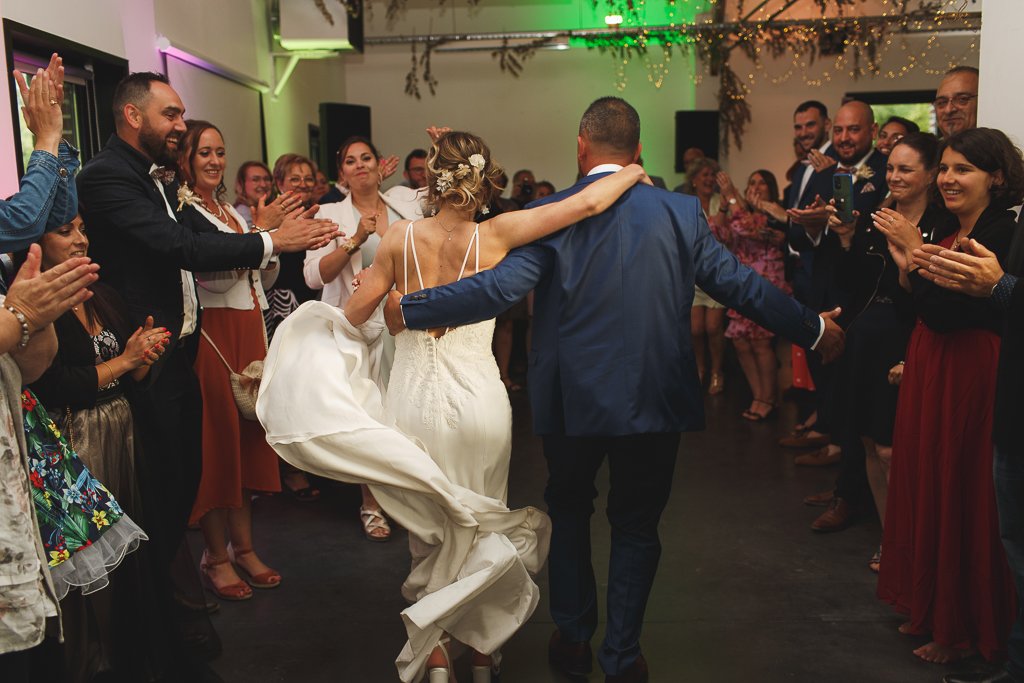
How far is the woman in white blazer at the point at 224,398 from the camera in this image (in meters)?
3.46

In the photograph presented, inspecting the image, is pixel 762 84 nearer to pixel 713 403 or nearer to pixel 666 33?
pixel 666 33

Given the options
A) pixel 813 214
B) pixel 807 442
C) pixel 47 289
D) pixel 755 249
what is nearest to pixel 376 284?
pixel 47 289

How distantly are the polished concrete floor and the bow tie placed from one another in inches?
62.1

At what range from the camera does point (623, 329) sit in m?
2.57

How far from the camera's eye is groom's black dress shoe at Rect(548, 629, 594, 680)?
284cm

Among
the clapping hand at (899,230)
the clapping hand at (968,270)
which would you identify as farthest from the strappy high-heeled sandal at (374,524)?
the clapping hand at (968,270)

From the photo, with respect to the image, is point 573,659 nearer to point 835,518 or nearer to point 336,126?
point 835,518

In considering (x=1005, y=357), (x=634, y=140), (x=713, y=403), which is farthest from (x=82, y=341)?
(x=713, y=403)

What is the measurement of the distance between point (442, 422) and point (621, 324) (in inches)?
24.3

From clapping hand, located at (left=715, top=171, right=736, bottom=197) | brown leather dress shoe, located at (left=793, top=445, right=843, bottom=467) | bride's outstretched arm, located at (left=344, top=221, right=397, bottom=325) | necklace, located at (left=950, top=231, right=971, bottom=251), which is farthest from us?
clapping hand, located at (left=715, top=171, right=736, bottom=197)

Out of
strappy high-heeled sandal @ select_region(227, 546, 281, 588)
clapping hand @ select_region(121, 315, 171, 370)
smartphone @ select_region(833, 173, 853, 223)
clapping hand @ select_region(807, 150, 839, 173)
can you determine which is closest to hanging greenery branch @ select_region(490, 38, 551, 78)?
clapping hand @ select_region(807, 150, 839, 173)

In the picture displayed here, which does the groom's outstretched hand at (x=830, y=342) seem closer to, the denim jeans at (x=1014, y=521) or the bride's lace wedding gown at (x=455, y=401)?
the denim jeans at (x=1014, y=521)

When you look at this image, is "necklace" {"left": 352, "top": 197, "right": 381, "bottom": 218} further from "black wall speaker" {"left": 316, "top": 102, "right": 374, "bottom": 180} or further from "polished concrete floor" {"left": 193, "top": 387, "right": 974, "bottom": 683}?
"black wall speaker" {"left": 316, "top": 102, "right": 374, "bottom": 180}

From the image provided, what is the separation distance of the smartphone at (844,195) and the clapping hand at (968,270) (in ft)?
4.16
